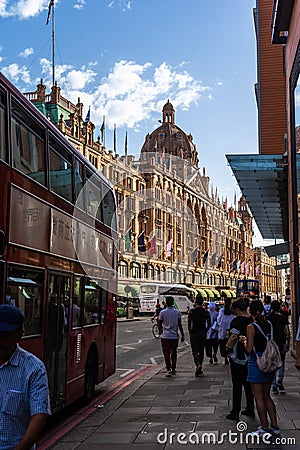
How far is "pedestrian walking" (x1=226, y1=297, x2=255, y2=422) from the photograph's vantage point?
8.05 metres

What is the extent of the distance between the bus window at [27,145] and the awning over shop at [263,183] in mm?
11341

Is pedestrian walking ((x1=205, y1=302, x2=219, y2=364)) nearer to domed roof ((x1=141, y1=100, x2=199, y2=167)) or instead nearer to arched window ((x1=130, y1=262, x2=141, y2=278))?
arched window ((x1=130, y1=262, x2=141, y2=278))

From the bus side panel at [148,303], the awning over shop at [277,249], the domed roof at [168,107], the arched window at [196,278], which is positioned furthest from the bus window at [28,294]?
the domed roof at [168,107]

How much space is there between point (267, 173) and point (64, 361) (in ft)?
40.9

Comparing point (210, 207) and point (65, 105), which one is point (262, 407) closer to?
point (65, 105)

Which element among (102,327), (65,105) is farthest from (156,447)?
(65,105)

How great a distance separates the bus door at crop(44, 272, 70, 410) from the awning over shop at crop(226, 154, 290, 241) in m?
11.0

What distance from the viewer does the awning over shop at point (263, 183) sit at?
18406 mm

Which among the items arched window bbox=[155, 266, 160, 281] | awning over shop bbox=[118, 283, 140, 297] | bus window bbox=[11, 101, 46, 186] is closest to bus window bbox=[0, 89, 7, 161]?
bus window bbox=[11, 101, 46, 186]

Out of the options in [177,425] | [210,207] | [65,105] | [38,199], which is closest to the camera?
[38,199]

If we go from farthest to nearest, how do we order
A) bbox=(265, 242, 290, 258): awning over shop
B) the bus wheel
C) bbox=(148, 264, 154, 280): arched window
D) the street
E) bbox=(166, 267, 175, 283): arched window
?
bbox=(166, 267, 175, 283): arched window
bbox=(148, 264, 154, 280): arched window
bbox=(265, 242, 290, 258): awning over shop
the street
the bus wheel

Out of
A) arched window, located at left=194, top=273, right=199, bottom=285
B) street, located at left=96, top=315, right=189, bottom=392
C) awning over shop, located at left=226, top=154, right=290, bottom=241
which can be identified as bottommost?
street, located at left=96, top=315, right=189, bottom=392

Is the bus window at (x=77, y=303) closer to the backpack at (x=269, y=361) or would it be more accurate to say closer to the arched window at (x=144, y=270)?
the backpack at (x=269, y=361)

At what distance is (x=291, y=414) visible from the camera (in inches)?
335
